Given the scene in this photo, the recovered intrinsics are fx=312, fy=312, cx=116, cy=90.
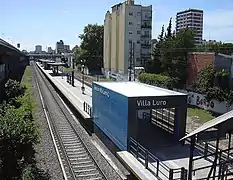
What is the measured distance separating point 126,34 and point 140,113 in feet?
159

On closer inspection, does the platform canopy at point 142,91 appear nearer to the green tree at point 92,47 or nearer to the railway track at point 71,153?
the railway track at point 71,153

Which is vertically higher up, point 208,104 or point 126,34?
point 126,34

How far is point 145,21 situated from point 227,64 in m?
45.0

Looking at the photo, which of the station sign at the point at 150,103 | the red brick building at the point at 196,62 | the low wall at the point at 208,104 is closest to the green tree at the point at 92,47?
the red brick building at the point at 196,62

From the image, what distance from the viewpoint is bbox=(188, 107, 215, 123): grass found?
25797 millimetres

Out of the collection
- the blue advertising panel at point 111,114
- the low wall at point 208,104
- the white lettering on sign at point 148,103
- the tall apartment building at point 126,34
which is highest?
the tall apartment building at point 126,34

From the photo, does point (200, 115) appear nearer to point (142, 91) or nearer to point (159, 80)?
point (159, 80)

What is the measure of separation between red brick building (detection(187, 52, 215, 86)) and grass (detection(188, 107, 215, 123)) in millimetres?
5295

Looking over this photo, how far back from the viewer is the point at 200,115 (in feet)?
90.3

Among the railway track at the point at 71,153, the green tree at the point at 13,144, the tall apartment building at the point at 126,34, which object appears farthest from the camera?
the tall apartment building at the point at 126,34

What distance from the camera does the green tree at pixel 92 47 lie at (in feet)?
281

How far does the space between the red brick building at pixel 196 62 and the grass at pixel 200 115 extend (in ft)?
17.4

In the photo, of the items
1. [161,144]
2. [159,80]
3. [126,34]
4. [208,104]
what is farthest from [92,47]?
[161,144]

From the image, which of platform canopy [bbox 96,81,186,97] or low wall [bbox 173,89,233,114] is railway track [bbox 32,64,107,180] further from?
low wall [bbox 173,89,233,114]
